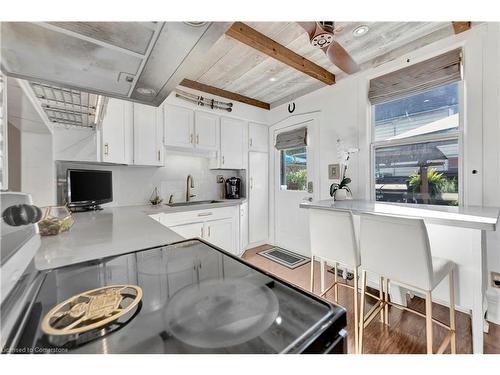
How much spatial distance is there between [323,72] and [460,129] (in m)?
1.47

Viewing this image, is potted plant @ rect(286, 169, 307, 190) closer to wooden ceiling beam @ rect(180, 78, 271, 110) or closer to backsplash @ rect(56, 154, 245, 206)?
backsplash @ rect(56, 154, 245, 206)

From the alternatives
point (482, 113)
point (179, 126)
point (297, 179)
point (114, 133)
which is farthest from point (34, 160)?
point (482, 113)

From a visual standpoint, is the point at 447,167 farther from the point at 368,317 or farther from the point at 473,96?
the point at 368,317

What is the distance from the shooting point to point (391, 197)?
2.31 metres

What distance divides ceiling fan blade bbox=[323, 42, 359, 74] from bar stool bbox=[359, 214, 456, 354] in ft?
3.59

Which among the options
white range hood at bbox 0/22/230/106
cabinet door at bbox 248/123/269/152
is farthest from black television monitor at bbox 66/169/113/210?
→ cabinet door at bbox 248/123/269/152

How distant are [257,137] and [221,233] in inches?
66.3

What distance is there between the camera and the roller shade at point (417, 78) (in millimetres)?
1813

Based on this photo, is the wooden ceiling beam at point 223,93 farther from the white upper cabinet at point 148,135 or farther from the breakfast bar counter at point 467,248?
the breakfast bar counter at point 467,248

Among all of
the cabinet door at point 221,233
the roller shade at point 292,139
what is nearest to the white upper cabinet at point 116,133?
the cabinet door at point 221,233

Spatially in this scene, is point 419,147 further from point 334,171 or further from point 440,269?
point 440,269

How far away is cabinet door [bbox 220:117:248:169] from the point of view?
3.06 m
